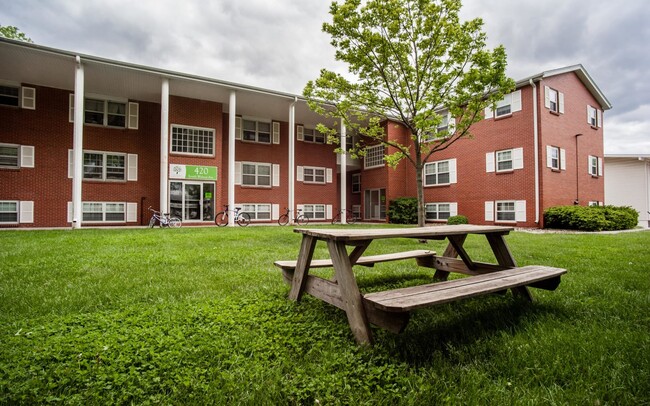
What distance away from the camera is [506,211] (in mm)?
16703

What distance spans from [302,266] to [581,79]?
73.9 ft

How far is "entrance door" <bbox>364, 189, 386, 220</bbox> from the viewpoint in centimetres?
2310

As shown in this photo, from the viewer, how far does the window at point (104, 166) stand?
16500 mm

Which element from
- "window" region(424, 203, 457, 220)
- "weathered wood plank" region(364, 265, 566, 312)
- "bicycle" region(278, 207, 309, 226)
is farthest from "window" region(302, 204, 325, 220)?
"weathered wood plank" region(364, 265, 566, 312)

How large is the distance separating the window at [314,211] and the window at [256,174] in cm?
308

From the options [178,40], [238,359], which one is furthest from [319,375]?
[178,40]

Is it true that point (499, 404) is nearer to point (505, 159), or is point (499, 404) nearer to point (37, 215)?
point (505, 159)

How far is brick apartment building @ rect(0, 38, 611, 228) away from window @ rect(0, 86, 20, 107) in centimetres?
5

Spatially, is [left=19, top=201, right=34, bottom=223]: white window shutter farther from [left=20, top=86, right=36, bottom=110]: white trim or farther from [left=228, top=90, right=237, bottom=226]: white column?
[left=228, top=90, right=237, bottom=226]: white column

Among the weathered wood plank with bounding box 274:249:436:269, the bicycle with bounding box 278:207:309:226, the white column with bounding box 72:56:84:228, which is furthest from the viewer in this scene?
the bicycle with bounding box 278:207:309:226

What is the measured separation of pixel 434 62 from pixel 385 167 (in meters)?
13.4

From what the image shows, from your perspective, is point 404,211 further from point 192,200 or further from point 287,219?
point 192,200

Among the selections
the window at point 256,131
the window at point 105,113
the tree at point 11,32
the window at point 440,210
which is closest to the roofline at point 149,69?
the window at point 256,131

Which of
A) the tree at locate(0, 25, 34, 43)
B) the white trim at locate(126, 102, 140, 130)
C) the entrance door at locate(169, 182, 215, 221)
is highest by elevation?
the tree at locate(0, 25, 34, 43)
